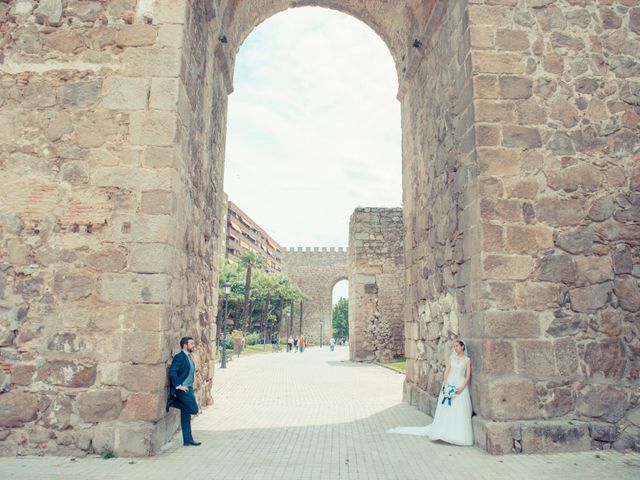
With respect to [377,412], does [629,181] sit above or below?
above

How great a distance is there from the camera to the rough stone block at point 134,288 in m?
5.08

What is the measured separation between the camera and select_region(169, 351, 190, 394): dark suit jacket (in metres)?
5.21

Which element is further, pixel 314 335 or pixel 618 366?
pixel 314 335

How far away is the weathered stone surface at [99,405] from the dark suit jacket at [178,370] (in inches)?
21.0

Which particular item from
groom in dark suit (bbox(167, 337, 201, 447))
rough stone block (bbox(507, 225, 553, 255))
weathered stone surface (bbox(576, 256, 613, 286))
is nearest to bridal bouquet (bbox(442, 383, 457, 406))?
rough stone block (bbox(507, 225, 553, 255))

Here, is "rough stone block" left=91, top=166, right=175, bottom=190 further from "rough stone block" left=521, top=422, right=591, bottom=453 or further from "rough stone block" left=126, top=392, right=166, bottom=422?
"rough stone block" left=521, top=422, right=591, bottom=453

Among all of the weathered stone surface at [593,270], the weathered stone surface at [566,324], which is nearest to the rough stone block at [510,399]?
the weathered stone surface at [566,324]

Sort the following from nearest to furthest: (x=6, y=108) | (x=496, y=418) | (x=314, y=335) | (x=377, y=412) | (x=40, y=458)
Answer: (x=40, y=458)
(x=496, y=418)
(x=6, y=108)
(x=377, y=412)
(x=314, y=335)

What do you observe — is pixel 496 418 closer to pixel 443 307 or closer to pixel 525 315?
pixel 525 315

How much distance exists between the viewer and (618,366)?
534 centimetres

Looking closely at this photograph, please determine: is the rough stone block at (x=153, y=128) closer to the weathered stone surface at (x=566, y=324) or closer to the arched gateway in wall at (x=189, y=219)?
the arched gateway in wall at (x=189, y=219)

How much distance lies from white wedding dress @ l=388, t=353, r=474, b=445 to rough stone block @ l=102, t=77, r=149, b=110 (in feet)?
14.9

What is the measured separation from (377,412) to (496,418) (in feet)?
9.57

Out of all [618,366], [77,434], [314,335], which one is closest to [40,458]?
[77,434]
